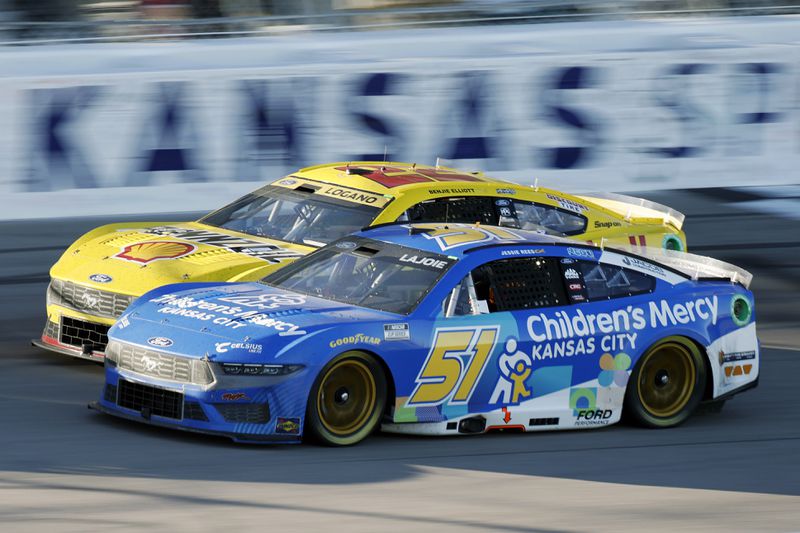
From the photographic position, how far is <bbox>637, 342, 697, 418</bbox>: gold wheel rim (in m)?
8.50

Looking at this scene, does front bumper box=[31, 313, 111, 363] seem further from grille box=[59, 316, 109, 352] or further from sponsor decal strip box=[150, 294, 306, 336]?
sponsor decal strip box=[150, 294, 306, 336]

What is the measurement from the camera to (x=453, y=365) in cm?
773

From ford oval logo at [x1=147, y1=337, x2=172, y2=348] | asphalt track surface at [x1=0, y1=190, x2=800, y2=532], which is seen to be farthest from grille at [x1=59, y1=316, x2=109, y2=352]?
ford oval logo at [x1=147, y1=337, x2=172, y2=348]

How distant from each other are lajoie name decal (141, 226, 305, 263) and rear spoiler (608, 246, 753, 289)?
220 centimetres

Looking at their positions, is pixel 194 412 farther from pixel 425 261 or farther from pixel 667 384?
pixel 667 384

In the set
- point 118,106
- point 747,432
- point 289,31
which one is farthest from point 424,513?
point 289,31

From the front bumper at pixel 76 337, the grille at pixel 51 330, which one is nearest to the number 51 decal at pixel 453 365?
the front bumper at pixel 76 337

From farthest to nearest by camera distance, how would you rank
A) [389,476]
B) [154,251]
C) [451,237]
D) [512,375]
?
1. [154,251]
2. [451,237]
3. [512,375]
4. [389,476]

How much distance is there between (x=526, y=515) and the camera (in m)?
6.52

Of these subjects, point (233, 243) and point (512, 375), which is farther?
point (233, 243)

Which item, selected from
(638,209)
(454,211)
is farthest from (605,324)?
(638,209)

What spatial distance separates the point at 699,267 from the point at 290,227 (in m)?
2.86

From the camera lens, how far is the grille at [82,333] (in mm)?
8945

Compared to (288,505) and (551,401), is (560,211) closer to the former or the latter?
(551,401)
